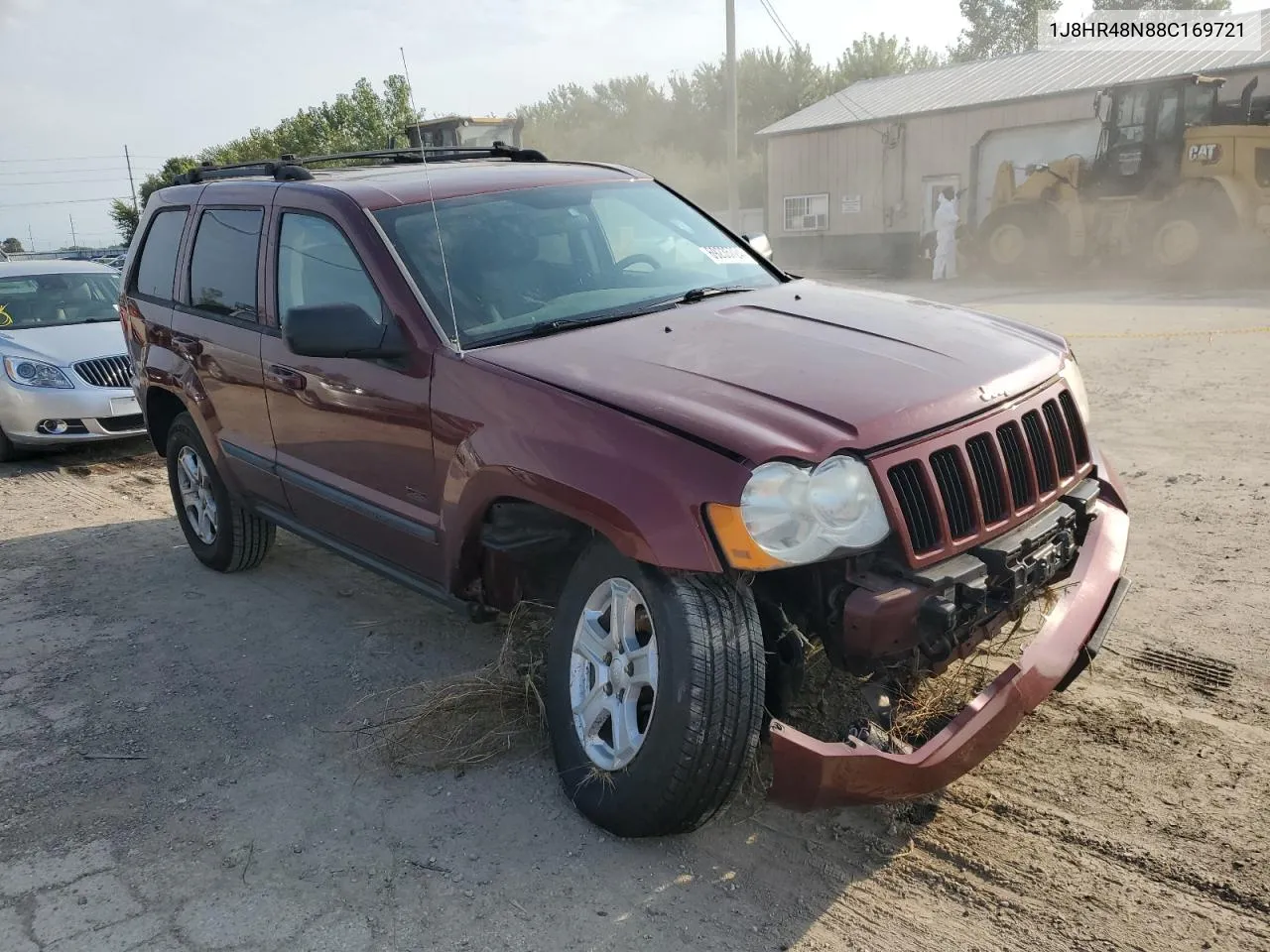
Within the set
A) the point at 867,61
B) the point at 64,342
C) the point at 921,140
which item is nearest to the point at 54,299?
the point at 64,342

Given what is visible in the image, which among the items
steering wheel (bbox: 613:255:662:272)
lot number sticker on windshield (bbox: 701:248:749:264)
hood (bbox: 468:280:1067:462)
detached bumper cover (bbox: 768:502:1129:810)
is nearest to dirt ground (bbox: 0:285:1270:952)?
detached bumper cover (bbox: 768:502:1129:810)

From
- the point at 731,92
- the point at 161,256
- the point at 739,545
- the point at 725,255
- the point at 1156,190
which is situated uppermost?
the point at 731,92

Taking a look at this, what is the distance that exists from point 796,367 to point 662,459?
0.62m

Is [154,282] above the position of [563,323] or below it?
above

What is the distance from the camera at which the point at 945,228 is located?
2147 cm

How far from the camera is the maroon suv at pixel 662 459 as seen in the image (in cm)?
262

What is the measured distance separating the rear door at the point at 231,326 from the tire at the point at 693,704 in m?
2.39

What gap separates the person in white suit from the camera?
2122 cm

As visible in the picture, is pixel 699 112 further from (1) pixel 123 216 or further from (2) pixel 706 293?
(2) pixel 706 293

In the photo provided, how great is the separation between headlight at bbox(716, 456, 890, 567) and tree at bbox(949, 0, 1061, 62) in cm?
6874

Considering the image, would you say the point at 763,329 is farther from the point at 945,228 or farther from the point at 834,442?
the point at 945,228

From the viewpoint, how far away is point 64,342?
8.88m

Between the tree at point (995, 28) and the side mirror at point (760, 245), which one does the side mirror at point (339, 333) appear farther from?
the tree at point (995, 28)

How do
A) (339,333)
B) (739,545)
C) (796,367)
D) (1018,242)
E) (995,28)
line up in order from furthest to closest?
(995,28)
(1018,242)
(339,333)
(796,367)
(739,545)
